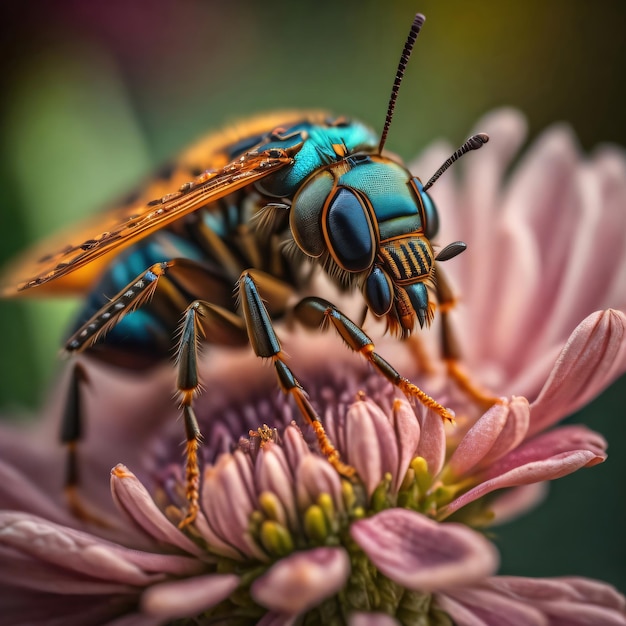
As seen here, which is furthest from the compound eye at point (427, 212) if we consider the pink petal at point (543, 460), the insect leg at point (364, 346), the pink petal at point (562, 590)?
the pink petal at point (562, 590)

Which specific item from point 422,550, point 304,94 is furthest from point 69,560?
point 304,94

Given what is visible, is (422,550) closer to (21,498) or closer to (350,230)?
(350,230)

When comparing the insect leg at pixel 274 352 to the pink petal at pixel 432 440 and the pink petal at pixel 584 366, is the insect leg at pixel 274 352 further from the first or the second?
the pink petal at pixel 584 366

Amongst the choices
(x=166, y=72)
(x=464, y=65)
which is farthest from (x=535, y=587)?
(x=166, y=72)

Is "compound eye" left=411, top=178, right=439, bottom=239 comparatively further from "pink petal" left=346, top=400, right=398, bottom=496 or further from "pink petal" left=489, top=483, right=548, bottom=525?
"pink petal" left=489, top=483, right=548, bottom=525

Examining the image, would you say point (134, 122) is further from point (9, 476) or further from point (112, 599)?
point (112, 599)

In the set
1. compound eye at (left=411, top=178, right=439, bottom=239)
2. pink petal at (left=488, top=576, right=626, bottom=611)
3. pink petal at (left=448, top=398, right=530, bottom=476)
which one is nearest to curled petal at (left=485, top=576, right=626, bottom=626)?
pink petal at (left=488, top=576, right=626, bottom=611)

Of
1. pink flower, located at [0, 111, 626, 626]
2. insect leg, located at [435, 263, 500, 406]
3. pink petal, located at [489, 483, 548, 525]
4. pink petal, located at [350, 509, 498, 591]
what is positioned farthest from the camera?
pink petal, located at [489, 483, 548, 525]
